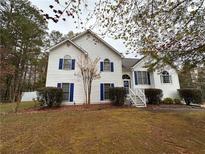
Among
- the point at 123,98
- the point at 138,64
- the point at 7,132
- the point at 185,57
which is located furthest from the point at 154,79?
the point at 7,132

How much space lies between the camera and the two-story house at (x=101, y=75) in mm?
16109

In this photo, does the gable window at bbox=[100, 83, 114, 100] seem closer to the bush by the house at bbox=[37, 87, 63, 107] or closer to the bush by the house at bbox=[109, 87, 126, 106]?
the bush by the house at bbox=[109, 87, 126, 106]

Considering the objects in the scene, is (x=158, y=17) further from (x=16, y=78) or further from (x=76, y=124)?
(x=16, y=78)

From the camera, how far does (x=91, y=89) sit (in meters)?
16.9

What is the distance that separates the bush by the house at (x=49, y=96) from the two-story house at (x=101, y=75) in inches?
60.7

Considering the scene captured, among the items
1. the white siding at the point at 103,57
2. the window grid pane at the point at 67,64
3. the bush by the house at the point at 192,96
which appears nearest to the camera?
the window grid pane at the point at 67,64

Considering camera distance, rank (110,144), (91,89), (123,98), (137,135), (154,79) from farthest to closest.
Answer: (154,79) < (91,89) < (123,98) < (137,135) < (110,144)

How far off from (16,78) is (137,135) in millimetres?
24458

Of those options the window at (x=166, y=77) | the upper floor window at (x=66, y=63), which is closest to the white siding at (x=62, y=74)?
the upper floor window at (x=66, y=63)

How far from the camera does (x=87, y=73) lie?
16.1 meters

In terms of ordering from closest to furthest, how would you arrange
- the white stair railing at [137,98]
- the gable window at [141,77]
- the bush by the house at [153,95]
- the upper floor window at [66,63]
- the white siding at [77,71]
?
the white stair railing at [137,98], the white siding at [77,71], the upper floor window at [66,63], the bush by the house at [153,95], the gable window at [141,77]

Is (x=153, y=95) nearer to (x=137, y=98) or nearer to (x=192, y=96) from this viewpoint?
(x=137, y=98)

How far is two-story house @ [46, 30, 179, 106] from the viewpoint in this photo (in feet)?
52.9

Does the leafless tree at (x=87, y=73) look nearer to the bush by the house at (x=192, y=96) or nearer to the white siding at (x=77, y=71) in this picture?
the white siding at (x=77, y=71)
